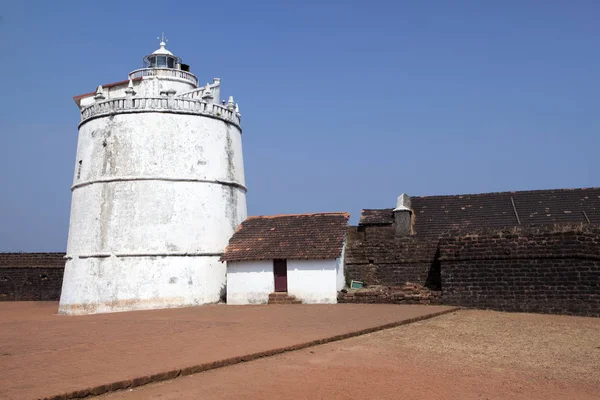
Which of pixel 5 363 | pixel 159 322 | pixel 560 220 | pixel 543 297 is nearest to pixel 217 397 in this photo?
pixel 5 363

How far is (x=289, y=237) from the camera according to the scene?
18.0 m

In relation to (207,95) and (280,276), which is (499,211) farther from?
(207,95)

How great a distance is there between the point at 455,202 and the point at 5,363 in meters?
17.4

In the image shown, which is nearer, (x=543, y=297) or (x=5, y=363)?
(x=5, y=363)

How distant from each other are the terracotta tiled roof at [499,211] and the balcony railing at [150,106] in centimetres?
688

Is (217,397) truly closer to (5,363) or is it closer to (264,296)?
(5,363)

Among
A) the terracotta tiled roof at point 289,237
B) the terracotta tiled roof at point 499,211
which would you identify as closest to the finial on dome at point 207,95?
the terracotta tiled roof at point 289,237

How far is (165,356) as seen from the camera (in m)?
7.75

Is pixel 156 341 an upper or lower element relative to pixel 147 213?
lower

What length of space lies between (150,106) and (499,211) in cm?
1298

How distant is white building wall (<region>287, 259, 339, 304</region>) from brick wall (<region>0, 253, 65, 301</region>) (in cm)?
1333


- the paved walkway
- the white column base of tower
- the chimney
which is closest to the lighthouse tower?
the white column base of tower

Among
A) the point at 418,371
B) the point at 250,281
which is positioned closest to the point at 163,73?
the point at 250,281

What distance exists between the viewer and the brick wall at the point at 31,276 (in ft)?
82.5
